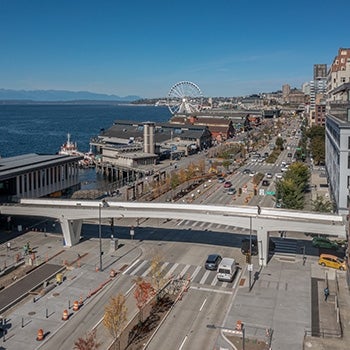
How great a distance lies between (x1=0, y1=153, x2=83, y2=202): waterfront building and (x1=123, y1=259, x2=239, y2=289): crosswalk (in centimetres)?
1671

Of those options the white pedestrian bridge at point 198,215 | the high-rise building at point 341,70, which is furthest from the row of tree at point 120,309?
the high-rise building at point 341,70

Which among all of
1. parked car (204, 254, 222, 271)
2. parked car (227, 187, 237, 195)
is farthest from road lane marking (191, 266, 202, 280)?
parked car (227, 187, 237, 195)

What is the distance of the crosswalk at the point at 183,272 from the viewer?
29.0m

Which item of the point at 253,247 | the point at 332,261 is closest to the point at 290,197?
the point at 253,247

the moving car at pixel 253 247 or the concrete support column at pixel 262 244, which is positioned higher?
the concrete support column at pixel 262 244

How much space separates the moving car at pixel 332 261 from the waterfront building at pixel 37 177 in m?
27.3

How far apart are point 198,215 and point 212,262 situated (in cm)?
367

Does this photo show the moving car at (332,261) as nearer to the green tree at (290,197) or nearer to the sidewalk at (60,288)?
the green tree at (290,197)

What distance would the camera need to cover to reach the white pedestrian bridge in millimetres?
30939

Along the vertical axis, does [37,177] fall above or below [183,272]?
above

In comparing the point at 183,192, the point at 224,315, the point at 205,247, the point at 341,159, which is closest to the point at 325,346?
the point at 224,315

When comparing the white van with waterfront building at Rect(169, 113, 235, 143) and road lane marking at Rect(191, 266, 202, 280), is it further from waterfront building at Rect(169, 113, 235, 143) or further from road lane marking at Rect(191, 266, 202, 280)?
waterfront building at Rect(169, 113, 235, 143)

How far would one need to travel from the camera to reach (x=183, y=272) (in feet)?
101

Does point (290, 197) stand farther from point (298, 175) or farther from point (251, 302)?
point (251, 302)
